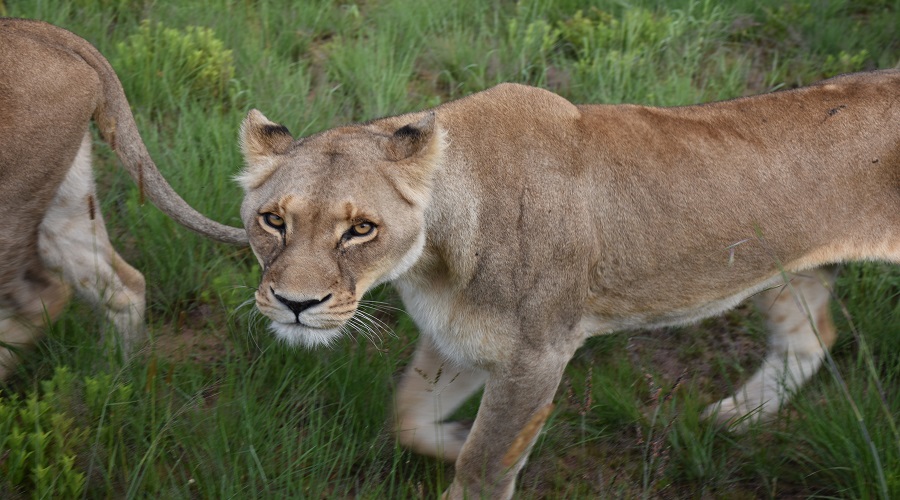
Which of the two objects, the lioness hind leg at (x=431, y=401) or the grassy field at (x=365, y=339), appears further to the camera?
the lioness hind leg at (x=431, y=401)

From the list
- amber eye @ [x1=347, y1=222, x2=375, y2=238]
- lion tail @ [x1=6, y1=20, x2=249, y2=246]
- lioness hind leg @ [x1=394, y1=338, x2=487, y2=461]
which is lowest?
lioness hind leg @ [x1=394, y1=338, x2=487, y2=461]

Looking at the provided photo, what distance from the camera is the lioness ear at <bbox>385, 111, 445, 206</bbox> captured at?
3.04m

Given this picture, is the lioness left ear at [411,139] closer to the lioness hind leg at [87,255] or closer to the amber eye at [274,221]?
the amber eye at [274,221]

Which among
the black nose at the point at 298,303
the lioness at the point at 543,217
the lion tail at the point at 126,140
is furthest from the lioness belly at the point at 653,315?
the lion tail at the point at 126,140

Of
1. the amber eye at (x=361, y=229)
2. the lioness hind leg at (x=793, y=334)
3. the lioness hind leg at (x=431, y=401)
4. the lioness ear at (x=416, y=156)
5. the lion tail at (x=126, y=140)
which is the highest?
the lioness ear at (x=416, y=156)

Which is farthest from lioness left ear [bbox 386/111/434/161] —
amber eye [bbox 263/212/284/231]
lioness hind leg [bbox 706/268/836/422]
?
lioness hind leg [bbox 706/268/836/422]

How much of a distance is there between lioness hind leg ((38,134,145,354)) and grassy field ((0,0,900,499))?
0.34 ft

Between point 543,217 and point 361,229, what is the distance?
2.41ft

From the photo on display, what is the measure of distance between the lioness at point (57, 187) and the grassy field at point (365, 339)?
0.42ft

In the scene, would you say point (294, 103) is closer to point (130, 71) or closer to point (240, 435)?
point (130, 71)

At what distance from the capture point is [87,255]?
12.9ft

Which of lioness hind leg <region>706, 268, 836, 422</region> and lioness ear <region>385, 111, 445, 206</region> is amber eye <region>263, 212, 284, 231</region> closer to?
lioness ear <region>385, 111, 445, 206</region>

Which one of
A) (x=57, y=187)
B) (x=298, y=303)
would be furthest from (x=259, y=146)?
(x=57, y=187)

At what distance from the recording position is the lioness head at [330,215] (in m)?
2.79
